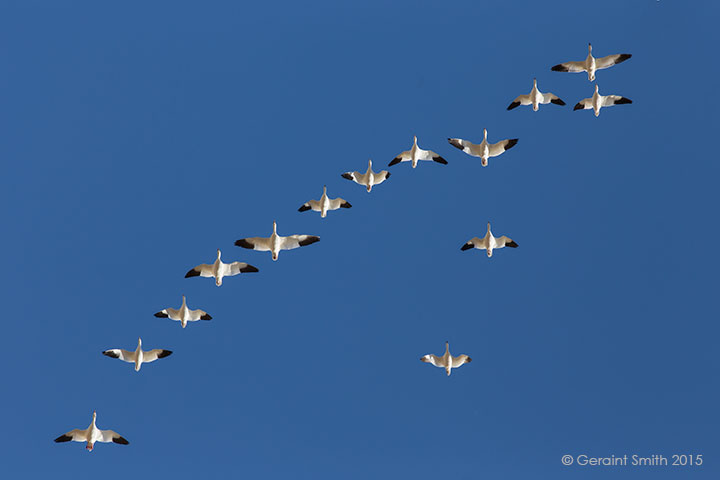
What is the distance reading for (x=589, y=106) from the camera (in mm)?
41875

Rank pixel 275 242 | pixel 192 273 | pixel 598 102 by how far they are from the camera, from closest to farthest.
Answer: pixel 275 242, pixel 192 273, pixel 598 102

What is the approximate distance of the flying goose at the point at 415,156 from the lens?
41.1m

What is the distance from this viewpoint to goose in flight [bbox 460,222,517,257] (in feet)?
136

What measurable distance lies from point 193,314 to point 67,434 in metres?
7.41

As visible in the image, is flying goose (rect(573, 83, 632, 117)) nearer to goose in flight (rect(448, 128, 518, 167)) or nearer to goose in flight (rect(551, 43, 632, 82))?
goose in flight (rect(551, 43, 632, 82))

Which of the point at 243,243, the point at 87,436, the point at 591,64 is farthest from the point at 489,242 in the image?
the point at 87,436

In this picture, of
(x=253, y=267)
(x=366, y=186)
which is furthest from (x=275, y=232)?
(x=366, y=186)

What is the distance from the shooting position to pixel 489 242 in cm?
4153

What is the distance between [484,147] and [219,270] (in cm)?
1264

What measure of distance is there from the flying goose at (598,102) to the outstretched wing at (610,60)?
1.44m

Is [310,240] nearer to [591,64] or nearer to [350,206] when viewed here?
[350,206]

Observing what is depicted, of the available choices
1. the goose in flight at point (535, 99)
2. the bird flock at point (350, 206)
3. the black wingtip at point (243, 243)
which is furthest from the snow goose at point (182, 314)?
the goose in flight at point (535, 99)

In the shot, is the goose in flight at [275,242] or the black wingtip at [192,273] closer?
the goose in flight at [275,242]

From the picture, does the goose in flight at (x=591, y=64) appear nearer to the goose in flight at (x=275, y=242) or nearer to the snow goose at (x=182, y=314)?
the goose in flight at (x=275, y=242)
